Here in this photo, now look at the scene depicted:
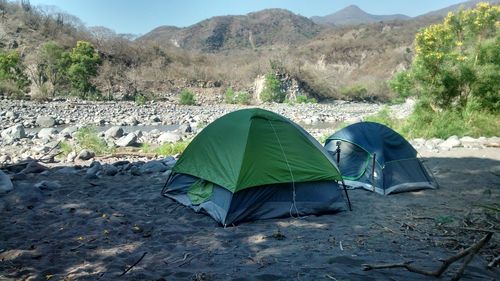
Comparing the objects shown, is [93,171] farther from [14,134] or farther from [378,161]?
[14,134]

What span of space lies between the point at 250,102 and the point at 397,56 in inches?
1377

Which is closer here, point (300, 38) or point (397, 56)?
point (397, 56)

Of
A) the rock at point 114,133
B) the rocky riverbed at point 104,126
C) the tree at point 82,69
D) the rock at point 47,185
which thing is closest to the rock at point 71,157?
the rocky riverbed at point 104,126

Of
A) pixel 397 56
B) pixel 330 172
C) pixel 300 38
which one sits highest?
pixel 300 38

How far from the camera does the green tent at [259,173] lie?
18.2ft

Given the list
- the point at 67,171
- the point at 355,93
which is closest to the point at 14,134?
the point at 67,171

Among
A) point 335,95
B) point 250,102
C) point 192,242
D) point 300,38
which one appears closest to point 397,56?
point 335,95

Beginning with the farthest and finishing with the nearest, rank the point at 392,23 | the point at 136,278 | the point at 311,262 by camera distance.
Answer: the point at 392,23 → the point at 311,262 → the point at 136,278

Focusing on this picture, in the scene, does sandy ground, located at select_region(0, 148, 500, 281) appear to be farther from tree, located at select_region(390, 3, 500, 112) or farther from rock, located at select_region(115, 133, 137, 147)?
tree, located at select_region(390, 3, 500, 112)

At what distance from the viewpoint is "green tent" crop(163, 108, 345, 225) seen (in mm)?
5551

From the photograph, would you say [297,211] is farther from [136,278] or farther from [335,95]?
[335,95]

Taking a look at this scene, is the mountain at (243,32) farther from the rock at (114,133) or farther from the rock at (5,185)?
the rock at (5,185)

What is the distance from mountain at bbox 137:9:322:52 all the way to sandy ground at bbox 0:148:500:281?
98.6 meters

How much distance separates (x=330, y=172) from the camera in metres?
5.99
